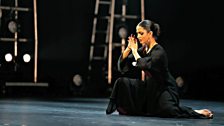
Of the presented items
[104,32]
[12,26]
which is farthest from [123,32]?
[12,26]

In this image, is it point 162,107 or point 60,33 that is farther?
point 60,33

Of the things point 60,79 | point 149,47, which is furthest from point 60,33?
point 149,47

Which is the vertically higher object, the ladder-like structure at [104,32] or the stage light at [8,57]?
the ladder-like structure at [104,32]

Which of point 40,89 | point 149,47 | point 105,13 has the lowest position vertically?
point 40,89

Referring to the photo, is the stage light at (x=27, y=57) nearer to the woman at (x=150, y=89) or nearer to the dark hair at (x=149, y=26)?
Answer: the woman at (x=150, y=89)

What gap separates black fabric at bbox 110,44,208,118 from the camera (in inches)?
173

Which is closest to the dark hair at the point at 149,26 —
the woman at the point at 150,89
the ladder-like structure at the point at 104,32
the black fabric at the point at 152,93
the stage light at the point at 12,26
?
the woman at the point at 150,89

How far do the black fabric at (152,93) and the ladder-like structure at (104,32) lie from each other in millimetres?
4067

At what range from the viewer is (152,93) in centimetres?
446

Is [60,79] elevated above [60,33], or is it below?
below

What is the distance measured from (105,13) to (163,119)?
5197 millimetres

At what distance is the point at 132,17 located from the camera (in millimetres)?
8805

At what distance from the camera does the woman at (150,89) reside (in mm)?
4395

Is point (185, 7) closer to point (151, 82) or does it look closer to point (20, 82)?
point (20, 82)
